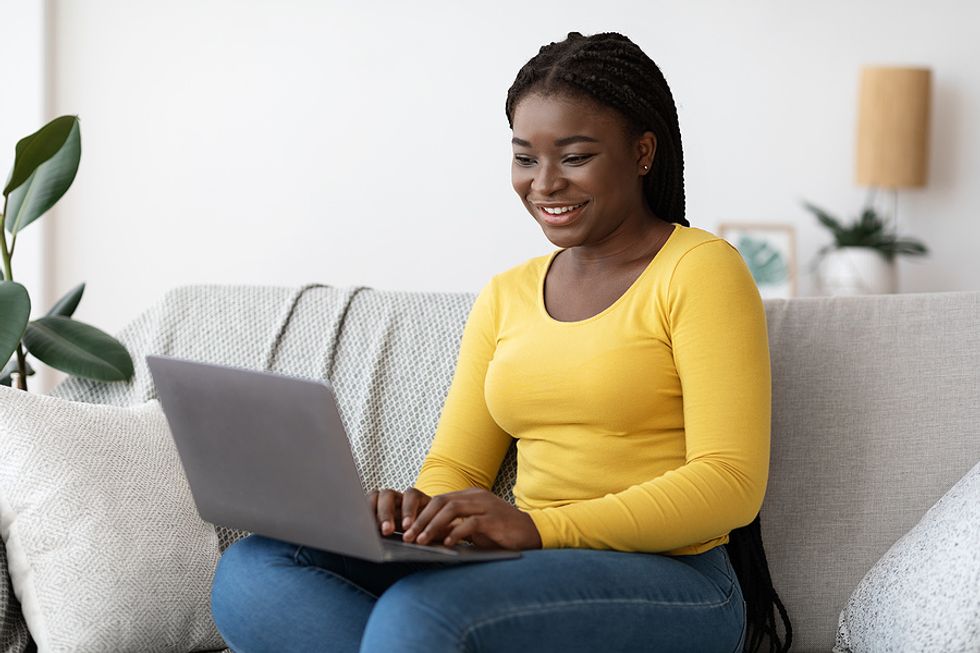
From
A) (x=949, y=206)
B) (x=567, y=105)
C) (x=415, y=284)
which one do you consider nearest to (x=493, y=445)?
(x=567, y=105)

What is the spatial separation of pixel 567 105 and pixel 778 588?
0.75 m

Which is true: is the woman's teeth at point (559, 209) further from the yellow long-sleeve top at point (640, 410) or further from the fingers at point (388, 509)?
the fingers at point (388, 509)

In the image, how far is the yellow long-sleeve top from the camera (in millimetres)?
1384

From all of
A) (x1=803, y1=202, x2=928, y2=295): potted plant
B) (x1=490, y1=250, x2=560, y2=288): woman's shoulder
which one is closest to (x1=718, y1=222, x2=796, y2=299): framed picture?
(x1=803, y1=202, x2=928, y2=295): potted plant

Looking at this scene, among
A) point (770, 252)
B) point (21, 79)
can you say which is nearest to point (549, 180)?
point (770, 252)

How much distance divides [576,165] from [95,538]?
0.79 meters

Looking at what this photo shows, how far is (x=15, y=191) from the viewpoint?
7.04 ft

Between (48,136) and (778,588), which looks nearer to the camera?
(778,588)

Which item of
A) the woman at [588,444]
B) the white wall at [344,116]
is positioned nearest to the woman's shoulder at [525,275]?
the woman at [588,444]

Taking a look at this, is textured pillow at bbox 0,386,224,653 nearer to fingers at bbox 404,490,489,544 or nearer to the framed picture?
fingers at bbox 404,490,489,544

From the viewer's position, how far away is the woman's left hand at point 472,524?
1314 millimetres

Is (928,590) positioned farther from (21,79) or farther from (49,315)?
(21,79)

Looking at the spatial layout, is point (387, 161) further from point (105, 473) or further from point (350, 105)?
point (105, 473)

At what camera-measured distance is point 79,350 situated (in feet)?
6.52
